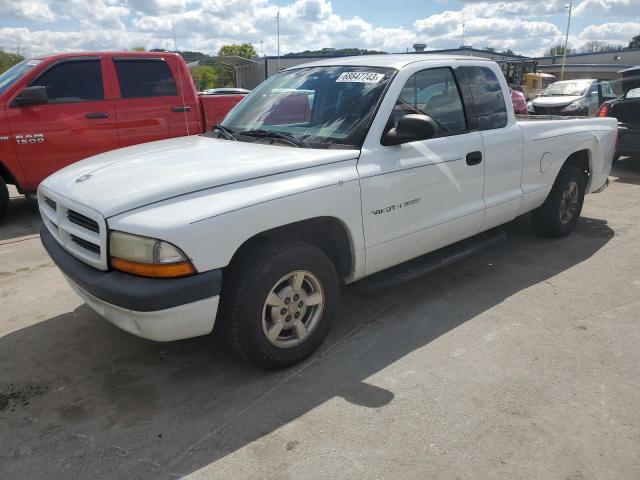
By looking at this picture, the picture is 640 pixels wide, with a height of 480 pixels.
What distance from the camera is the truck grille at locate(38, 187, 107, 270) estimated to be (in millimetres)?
2691

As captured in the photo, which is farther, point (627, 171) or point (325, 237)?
point (627, 171)

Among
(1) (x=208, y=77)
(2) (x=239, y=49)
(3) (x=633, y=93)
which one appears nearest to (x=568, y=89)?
(3) (x=633, y=93)

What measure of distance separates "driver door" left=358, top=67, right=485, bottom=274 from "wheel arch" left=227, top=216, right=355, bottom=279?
0.45 feet

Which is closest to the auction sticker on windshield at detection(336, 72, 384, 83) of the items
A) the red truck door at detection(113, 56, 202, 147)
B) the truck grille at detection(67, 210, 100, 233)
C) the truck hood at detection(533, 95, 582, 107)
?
the truck grille at detection(67, 210, 100, 233)

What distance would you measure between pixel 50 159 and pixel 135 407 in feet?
15.1

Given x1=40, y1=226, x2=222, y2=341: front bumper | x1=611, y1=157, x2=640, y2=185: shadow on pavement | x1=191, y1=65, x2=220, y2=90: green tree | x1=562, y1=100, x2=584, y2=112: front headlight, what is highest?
x1=191, y1=65, x2=220, y2=90: green tree

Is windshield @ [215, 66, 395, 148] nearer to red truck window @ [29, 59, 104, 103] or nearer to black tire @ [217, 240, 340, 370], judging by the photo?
black tire @ [217, 240, 340, 370]

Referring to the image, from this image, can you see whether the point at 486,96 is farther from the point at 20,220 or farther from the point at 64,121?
the point at 20,220

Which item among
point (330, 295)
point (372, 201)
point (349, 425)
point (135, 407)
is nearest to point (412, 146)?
point (372, 201)

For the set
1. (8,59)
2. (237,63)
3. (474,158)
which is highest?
(8,59)

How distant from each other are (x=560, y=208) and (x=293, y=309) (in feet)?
11.5

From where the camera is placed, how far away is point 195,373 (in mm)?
3193

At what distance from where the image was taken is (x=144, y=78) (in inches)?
276

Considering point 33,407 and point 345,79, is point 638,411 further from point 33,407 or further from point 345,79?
point 33,407
